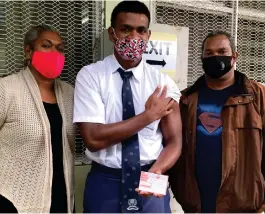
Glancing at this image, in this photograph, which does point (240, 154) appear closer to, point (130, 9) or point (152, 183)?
point (152, 183)

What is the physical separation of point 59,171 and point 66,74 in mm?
1159

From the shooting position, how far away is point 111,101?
69.7 inches

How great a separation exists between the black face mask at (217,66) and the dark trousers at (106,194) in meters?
0.83

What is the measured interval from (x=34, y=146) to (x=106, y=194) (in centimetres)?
46

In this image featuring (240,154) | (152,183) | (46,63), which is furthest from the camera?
(240,154)

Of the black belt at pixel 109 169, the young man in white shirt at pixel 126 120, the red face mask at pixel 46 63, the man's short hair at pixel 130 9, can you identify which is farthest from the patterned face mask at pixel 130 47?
the black belt at pixel 109 169

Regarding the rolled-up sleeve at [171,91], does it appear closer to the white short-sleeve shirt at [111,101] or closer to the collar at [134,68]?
the white short-sleeve shirt at [111,101]

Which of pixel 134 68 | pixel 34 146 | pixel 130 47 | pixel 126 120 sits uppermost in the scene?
pixel 130 47

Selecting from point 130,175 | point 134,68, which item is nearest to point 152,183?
point 130,175

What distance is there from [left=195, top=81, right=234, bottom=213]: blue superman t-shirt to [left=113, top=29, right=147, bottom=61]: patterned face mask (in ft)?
2.12

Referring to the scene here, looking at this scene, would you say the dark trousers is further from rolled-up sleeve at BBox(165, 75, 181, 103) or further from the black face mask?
the black face mask

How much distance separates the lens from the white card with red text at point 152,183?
160 centimetres

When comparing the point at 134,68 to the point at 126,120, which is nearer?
the point at 126,120

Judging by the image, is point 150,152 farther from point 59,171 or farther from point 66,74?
point 66,74
